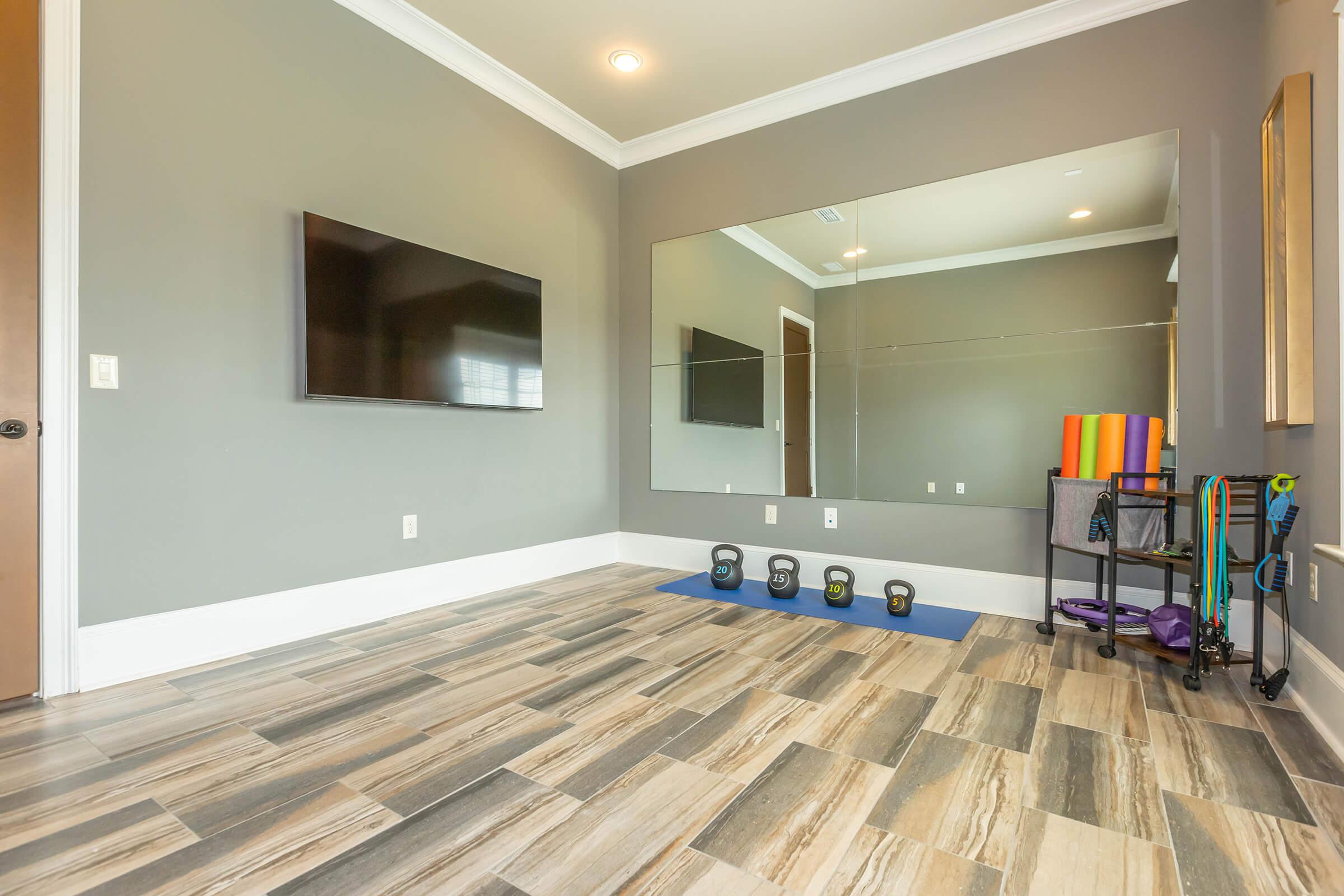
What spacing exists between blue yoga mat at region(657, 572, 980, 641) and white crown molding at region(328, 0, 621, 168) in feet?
9.75

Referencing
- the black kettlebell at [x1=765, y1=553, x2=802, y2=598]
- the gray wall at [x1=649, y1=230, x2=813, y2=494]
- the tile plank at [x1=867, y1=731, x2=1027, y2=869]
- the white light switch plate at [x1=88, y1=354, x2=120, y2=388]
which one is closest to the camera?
the tile plank at [x1=867, y1=731, x2=1027, y2=869]

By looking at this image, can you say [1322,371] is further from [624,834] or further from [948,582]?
[624,834]

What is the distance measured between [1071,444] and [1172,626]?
82 centimetres

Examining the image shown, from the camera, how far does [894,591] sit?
3.46 meters

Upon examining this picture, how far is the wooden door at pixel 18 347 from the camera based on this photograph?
2.00m

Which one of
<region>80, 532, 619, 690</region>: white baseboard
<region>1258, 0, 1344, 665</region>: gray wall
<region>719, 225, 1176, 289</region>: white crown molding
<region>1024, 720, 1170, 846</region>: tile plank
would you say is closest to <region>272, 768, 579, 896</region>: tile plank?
<region>1024, 720, 1170, 846</region>: tile plank

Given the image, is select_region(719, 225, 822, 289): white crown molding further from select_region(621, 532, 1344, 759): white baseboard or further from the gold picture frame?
the gold picture frame

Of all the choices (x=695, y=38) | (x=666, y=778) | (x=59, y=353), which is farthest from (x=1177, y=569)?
(x=59, y=353)

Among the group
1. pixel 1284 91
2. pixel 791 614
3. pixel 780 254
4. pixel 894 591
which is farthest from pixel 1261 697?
pixel 780 254

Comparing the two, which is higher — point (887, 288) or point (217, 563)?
point (887, 288)

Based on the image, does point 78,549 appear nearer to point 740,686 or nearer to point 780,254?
point 740,686

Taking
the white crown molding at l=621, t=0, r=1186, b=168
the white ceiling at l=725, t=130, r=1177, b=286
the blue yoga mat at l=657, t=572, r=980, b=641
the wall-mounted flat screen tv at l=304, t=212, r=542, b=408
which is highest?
the white crown molding at l=621, t=0, r=1186, b=168

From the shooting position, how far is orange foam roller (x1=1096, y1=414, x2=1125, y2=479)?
8.84ft

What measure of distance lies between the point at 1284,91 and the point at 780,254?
2264mm
